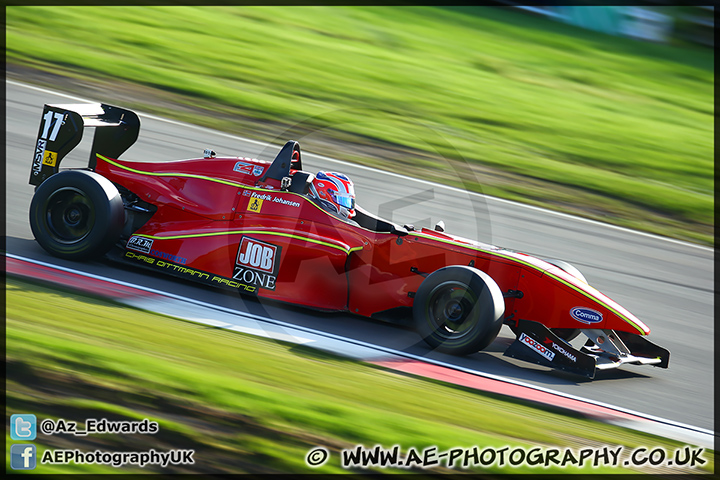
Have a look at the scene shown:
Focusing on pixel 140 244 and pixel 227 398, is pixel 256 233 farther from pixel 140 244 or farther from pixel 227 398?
pixel 227 398

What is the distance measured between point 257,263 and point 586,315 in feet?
10.3

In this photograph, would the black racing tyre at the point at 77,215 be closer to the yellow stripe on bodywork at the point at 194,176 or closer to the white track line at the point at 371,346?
the white track line at the point at 371,346

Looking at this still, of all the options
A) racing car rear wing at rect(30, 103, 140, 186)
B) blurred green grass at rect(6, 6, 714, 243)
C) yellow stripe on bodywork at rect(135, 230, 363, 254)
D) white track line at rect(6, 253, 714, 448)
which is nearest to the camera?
white track line at rect(6, 253, 714, 448)

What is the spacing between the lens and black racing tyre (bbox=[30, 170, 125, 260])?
286 inches

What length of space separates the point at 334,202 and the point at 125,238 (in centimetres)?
220

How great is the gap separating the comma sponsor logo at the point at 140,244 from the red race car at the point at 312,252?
0.04 feet

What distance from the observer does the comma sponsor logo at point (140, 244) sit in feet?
24.7

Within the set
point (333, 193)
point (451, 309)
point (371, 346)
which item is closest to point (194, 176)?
point (333, 193)

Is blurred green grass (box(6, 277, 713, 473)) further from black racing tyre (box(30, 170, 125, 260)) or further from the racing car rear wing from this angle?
the racing car rear wing

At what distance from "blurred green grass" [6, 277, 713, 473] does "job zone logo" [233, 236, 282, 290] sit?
919 mm

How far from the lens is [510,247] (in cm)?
1045

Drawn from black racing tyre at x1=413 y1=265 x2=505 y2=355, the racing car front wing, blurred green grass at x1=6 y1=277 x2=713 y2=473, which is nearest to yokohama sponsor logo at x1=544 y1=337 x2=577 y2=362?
the racing car front wing

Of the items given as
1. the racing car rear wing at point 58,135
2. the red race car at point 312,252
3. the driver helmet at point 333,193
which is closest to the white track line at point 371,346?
the red race car at point 312,252

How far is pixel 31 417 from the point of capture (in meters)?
4.41
